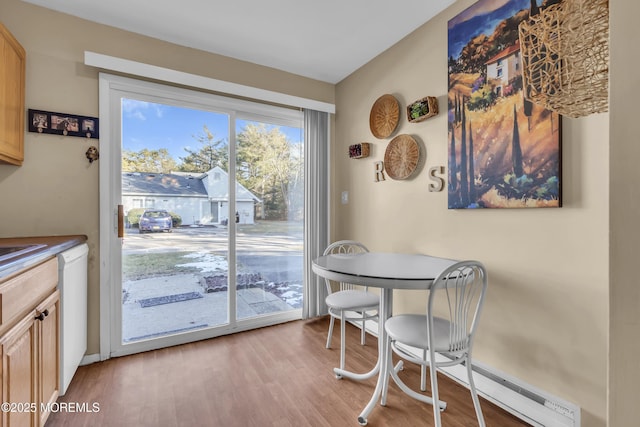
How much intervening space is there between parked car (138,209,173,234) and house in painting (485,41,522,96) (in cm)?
271

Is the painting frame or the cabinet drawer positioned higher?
Result: the painting frame

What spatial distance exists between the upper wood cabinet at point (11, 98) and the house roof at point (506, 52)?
Result: 2.91 m

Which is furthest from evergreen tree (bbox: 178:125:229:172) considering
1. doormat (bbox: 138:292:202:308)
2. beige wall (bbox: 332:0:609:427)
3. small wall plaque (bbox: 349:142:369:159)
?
beige wall (bbox: 332:0:609:427)

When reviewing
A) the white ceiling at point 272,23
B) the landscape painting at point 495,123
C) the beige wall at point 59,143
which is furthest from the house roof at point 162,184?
the landscape painting at point 495,123

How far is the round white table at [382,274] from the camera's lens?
60.4 inches

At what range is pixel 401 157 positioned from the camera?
8.28 feet

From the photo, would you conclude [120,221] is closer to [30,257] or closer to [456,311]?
[30,257]

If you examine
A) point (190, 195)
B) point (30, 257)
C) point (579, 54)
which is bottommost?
point (30, 257)

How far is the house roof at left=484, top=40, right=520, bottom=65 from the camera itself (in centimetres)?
172

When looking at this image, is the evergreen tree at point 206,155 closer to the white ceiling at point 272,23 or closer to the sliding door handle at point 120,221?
the sliding door handle at point 120,221

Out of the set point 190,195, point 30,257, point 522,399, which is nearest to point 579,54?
point 522,399

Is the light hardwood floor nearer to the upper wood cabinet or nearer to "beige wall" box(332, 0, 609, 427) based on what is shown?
"beige wall" box(332, 0, 609, 427)

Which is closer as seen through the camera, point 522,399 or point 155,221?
point 522,399

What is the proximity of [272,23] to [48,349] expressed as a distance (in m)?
2.58
